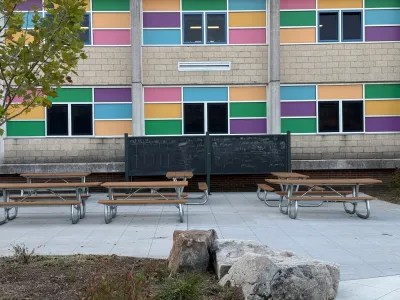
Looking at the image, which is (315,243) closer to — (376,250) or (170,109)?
(376,250)

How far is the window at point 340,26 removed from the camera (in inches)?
793

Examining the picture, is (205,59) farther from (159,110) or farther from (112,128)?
(112,128)

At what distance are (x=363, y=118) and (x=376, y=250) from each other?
1156 centimetres

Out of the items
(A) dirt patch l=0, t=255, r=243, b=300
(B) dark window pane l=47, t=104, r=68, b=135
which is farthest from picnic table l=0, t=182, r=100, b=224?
(B) dark window pane l=47, t=104, r=68, b=135

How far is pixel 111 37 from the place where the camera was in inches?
781

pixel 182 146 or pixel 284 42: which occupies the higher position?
pixel 284 42

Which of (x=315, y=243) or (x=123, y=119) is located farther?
(x=123, y=119)

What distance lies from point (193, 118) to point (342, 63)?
5692 millimetres

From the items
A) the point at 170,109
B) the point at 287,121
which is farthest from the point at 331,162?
the point at 170,109

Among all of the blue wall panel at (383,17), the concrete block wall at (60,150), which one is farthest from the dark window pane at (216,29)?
the blue wall panel at (383,17)

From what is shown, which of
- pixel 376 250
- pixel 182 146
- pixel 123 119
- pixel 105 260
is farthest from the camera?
pixel 123 119

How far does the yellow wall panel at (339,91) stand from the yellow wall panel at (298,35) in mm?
1776

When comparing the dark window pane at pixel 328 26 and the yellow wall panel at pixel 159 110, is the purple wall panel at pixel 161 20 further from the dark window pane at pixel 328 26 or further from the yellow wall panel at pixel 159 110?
the dark window pane at pixel 328 26

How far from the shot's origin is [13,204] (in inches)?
475
